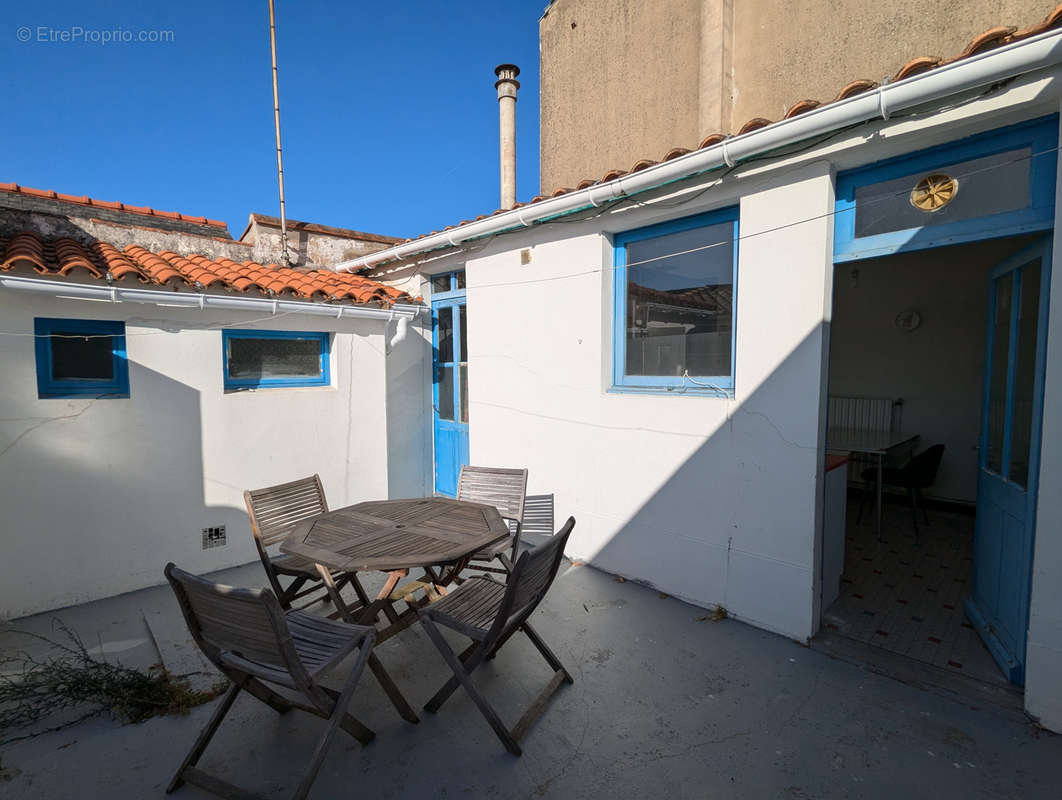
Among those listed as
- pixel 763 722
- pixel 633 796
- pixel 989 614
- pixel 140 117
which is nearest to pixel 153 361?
pixel 140 117

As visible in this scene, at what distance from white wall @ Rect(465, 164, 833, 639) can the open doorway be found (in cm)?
57

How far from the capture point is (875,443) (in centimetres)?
576

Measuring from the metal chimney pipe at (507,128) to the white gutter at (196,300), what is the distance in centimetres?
285

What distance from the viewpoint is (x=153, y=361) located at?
4.30 meters

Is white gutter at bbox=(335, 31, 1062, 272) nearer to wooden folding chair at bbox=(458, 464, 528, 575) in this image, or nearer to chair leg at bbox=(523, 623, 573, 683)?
wooden folding chair at bbox=(458, 464, 528, 575)

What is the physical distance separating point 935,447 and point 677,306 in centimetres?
405

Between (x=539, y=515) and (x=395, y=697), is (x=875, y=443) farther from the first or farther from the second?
(x=395, y=697)

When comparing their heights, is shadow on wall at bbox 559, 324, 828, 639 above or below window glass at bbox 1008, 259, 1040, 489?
below

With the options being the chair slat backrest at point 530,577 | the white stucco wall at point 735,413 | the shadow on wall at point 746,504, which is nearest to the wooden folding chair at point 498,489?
the white stucco wall at point 735,413

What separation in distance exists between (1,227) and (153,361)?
9.62 ft

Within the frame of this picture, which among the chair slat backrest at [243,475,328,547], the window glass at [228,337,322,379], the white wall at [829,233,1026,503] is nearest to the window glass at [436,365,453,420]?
the window glass at [228,337,322,379]

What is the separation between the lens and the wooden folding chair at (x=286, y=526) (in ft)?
10.8

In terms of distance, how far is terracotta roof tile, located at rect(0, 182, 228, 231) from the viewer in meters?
5.60

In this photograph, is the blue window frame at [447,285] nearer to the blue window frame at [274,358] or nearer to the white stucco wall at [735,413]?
the white stucco wall at [735,413]
